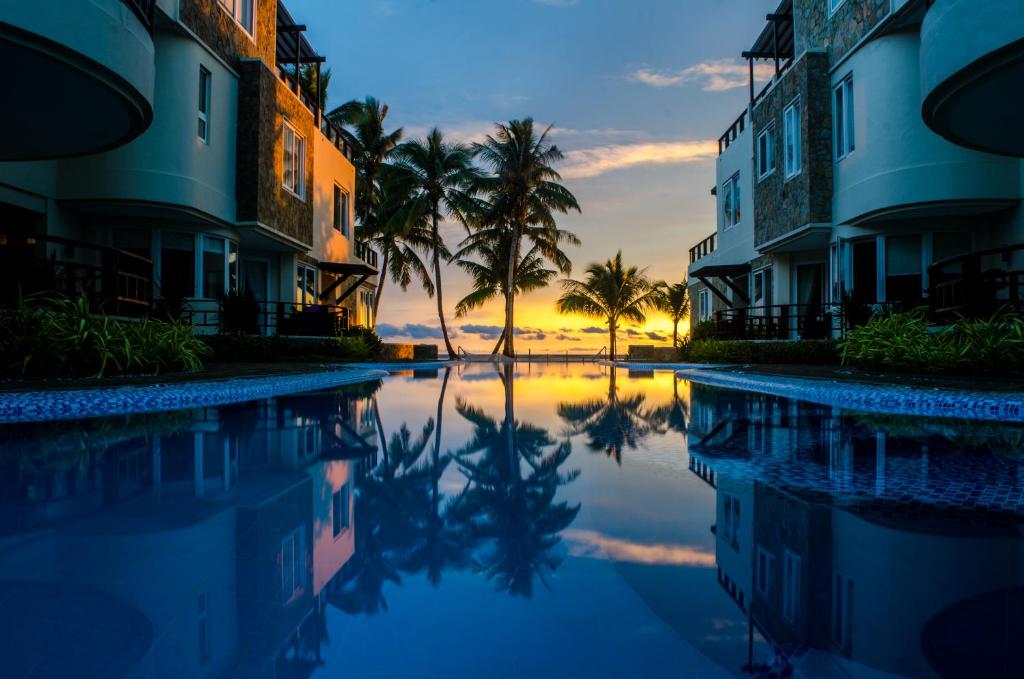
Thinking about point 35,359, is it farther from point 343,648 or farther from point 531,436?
point 343,648

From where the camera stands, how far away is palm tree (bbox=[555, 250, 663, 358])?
30.9m

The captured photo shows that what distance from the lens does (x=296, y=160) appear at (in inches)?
699

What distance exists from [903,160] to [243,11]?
14566 mm

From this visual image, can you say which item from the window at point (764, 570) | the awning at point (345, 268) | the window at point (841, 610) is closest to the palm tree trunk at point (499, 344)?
the awning at point (345, 268)

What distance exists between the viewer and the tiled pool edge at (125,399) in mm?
5922

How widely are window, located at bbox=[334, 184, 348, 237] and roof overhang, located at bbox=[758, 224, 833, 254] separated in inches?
530

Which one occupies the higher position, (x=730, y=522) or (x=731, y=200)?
(x=731, y=200)

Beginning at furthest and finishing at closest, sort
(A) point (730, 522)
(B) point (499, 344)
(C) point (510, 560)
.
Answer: (B) point (499, 344)
(A) point (730, 522)
(C) point (510, 560)

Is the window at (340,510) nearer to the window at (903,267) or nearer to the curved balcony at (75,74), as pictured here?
the curved balcony at (75,74)

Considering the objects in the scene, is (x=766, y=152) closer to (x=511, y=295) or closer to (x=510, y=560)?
(x=511, y=295)

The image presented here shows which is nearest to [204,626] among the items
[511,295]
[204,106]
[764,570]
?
[764,570]

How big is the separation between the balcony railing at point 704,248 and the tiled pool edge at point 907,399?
611 inches

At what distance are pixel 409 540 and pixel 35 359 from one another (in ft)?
24.8

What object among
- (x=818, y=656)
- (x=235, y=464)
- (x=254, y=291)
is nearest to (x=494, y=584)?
(x=818, y=656)
